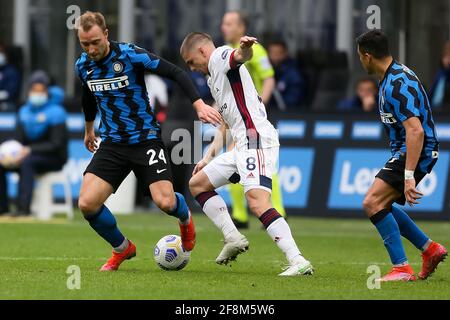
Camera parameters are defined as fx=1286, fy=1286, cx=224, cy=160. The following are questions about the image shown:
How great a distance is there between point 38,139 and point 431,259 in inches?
335

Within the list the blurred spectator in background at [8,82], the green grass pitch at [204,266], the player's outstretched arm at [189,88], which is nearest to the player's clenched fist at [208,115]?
the player's outstretched arm at [189,88]

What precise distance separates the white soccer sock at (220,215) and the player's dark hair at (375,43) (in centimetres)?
183

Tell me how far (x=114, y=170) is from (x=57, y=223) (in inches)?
253

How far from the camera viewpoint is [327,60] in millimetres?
20734

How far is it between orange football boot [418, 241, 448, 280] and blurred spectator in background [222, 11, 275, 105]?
493 centimetres

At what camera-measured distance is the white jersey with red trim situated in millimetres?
10094

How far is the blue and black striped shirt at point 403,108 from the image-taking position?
30.9ft

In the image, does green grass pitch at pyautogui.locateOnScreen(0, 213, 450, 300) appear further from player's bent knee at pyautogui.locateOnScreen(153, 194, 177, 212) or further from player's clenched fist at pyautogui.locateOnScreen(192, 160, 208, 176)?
player's clenched fist at pyautogui.locateOnScreen(192, 160, 208, 176)

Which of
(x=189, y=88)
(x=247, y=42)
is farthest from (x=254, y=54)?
(x=247, y=42)

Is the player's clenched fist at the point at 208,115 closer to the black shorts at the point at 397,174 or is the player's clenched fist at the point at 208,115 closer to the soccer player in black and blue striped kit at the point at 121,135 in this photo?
the soccer player in black and blue striped kit at the point at 121,135

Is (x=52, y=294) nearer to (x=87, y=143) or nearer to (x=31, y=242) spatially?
(x=87, y=143)

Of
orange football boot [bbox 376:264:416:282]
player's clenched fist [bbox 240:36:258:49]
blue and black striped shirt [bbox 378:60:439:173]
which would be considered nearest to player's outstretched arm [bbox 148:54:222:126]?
player's clenched fist [bbox 240:36:258:49]

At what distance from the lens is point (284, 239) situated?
9789 mm
